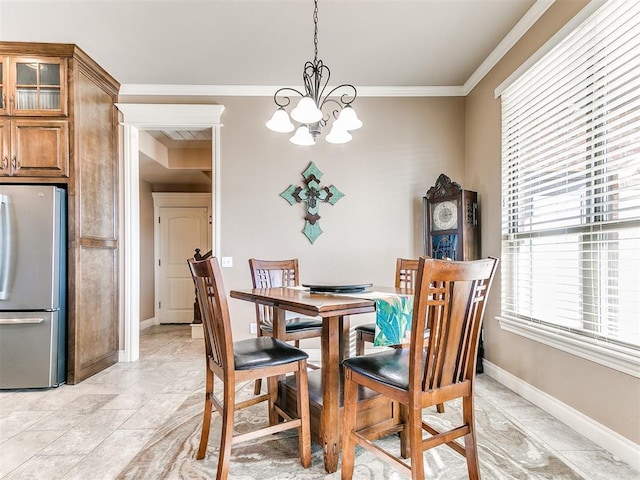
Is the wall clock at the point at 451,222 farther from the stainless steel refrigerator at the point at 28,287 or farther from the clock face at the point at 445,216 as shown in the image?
the stainless steel refrigerator at the point at 28,287

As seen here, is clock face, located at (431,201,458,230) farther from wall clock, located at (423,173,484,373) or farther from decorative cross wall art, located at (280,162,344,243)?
decorative cross wall art, located at (280,162,344,243)

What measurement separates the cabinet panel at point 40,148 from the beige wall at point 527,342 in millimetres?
3649

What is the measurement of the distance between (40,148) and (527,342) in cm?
414

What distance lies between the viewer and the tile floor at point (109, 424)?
1734 millimetres

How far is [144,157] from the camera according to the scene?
4402 millimetres

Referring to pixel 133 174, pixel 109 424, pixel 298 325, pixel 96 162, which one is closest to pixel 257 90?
pixel 133 174

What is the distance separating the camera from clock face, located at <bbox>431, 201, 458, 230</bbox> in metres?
3.18

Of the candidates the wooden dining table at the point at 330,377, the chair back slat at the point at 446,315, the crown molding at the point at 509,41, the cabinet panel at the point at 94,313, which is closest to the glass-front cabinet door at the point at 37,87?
the cabinet panel at the point at 94,313

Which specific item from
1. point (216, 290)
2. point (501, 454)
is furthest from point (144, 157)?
point (501, 454)

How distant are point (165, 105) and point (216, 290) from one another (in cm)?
280

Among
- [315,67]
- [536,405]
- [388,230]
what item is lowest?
[536,405]

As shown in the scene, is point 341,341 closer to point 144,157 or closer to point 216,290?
point 216,290

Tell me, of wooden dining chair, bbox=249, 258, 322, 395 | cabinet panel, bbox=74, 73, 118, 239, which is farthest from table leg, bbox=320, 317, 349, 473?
cabinet panel, bbox=74, 73, 118, 239

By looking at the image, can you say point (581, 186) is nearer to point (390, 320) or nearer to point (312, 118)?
point (390, 320)
